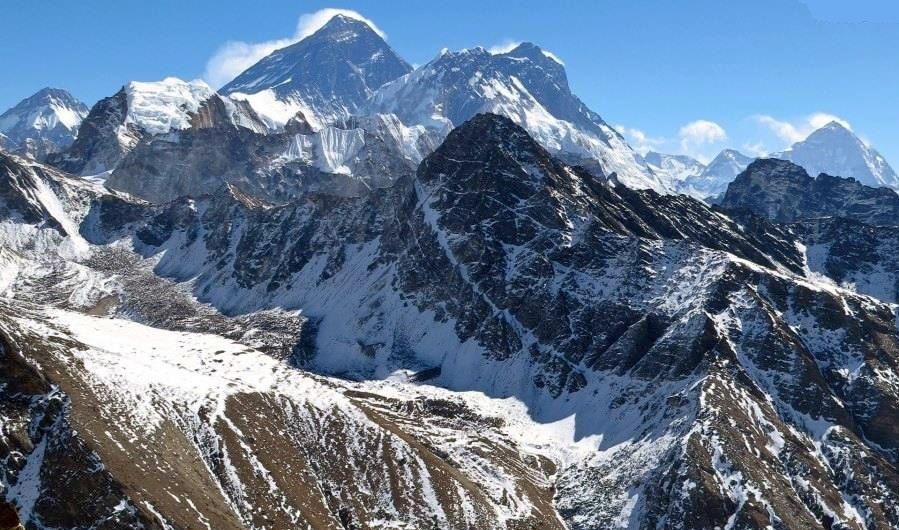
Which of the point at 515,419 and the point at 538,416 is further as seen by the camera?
the point at 538,416

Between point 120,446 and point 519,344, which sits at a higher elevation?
point 519,344

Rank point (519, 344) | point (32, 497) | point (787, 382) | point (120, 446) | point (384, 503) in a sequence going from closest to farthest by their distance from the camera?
point (32, 497) → point (120, 446) → point (384, 503) → point (787, 382) → point (519, 344)

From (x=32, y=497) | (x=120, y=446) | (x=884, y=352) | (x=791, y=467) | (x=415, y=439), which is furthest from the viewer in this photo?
(x=884, y=352)

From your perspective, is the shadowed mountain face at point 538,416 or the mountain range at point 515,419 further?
the shadowed mountain face at point 538,416

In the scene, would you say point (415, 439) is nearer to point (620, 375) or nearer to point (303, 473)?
point (303, 473)

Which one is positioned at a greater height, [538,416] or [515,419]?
[538,416]

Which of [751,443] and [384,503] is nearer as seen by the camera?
[384,503]

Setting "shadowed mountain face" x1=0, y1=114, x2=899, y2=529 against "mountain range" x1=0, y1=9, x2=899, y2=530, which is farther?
"shadowed mountain face" x1=0, y1=114, x2=899, y2=529

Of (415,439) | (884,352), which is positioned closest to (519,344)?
(415,439)

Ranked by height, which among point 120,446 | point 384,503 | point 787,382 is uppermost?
point 787,382

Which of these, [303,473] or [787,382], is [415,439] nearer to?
[303,473]
